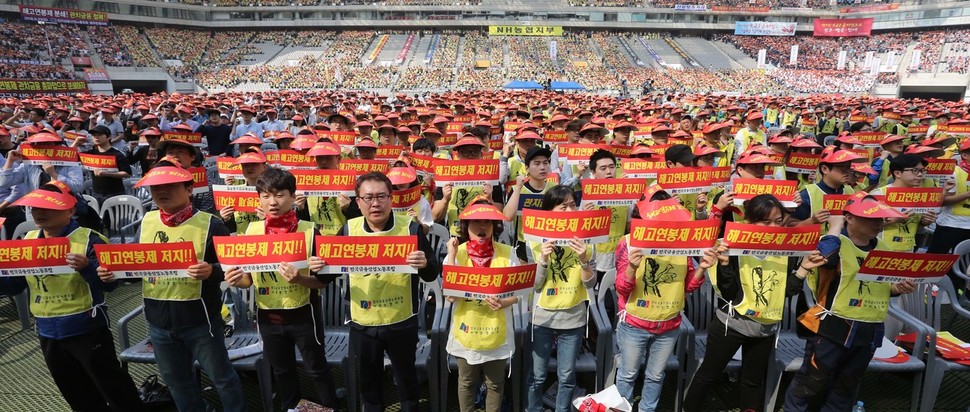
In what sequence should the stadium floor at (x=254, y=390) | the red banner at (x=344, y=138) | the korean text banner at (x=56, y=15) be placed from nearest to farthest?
the stadium floor at (x=254, y=390), the red banner at (x=344, y=138), the korean text banner at (x=56, y=15)

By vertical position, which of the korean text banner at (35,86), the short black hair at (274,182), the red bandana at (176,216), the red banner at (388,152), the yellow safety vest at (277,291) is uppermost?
the korean text banner at (35,86)

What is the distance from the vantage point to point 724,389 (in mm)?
4441

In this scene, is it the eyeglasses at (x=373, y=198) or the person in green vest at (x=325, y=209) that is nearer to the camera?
the eyeglasses at (x=373, y=198)

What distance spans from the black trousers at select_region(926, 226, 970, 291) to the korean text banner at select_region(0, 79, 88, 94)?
124ft

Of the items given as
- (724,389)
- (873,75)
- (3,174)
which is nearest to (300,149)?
(3,174)

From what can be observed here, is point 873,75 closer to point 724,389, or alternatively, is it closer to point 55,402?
point 724,389

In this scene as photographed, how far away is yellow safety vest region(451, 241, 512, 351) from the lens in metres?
3.35

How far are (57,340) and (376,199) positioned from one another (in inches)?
95.9

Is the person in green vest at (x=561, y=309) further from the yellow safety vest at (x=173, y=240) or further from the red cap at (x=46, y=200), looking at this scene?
the red cap at (x=46, y=200)

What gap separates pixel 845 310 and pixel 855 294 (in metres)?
0.12

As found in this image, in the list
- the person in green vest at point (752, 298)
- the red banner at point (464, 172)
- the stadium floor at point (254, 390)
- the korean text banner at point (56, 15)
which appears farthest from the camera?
the korean text banner at point (56, 15)

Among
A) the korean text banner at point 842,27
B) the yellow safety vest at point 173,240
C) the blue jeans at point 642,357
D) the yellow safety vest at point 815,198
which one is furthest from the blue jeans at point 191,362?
the korean text banner at point 842,27

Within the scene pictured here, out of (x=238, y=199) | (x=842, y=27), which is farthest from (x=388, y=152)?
(x=842, y=27)

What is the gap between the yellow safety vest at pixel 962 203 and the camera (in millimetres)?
5895
